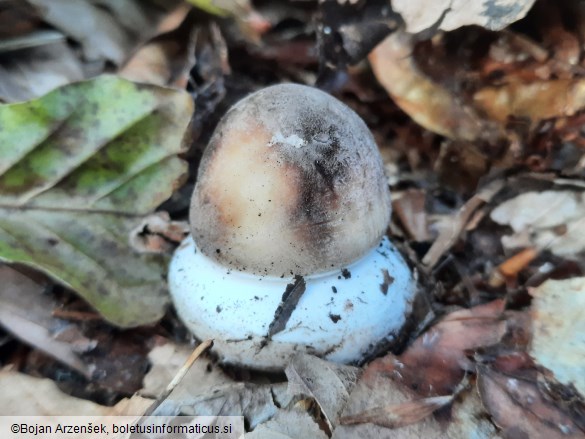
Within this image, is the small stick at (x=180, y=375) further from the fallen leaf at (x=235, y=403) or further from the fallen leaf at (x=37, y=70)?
the fallen leaf at (x=37, y=70)

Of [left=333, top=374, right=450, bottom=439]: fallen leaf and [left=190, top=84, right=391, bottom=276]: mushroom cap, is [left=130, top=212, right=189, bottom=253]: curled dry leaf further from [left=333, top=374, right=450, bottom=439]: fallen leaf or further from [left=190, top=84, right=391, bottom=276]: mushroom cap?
[left=333, top=374, right=450, bottom=439]: fallen leaf

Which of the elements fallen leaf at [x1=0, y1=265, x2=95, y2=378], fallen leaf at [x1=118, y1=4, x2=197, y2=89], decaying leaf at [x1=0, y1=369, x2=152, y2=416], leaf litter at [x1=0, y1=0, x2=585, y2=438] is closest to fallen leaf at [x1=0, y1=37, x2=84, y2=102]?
leaf litter at [x1=0, y1=0, x2=585, y2=438]

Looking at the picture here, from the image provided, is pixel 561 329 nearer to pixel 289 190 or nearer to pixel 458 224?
pixel 458 224

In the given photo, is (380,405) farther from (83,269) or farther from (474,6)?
(474,6)

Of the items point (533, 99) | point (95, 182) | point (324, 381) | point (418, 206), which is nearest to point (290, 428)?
point (324, 381)

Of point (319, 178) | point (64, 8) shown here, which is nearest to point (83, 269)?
point (319, 178)
